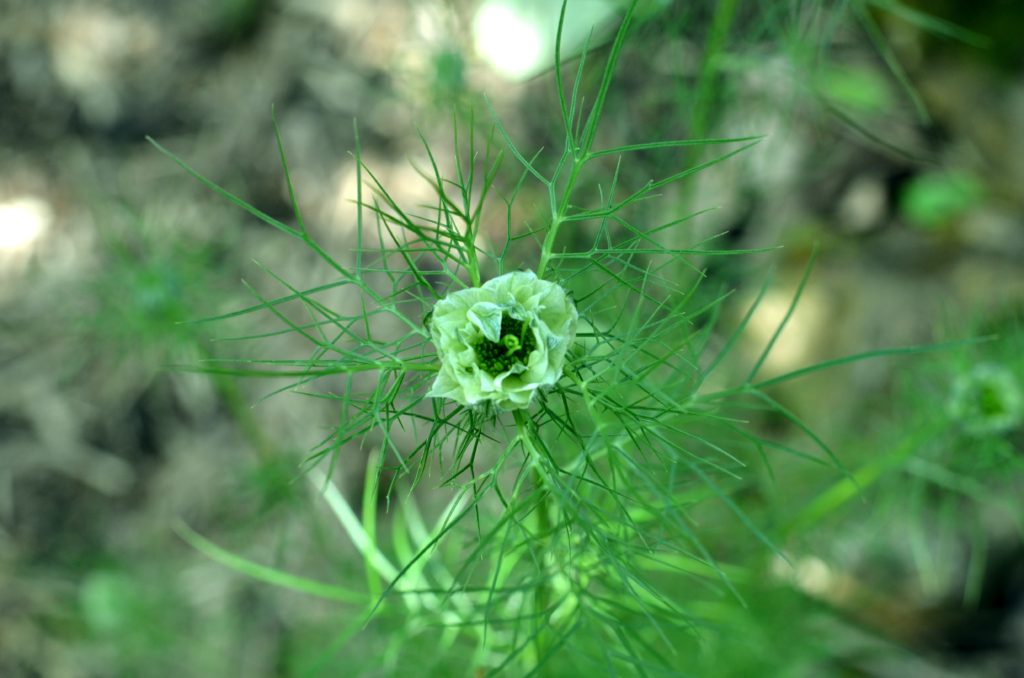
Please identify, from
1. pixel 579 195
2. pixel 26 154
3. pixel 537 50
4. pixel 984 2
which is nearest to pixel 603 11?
pixel 537 50

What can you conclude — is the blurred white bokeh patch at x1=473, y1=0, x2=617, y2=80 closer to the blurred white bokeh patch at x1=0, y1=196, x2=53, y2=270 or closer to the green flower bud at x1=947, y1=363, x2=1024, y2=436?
the green flower bud at x1=947, y1=363, x2=1024, y2=436

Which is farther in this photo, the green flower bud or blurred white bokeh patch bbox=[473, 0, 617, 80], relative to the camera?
blurred white bokeh patch bbox=[473, 0, 617, 80]

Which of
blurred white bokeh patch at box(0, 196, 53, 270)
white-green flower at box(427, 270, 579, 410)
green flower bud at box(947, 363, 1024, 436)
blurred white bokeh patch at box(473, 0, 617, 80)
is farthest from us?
blurred white bokeh patch at box(0, 196, 53, 270)

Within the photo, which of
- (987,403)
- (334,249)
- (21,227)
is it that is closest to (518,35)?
(334,249)

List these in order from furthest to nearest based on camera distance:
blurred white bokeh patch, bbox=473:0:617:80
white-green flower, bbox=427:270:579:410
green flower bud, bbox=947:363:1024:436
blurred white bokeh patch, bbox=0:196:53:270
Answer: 1. blurred white bokeh patch, bbox=0:196:53:270
2. blurred white bokeh patch, bbox=473:0:617:80
3. green flower bud, bbox=947:363:1024:436
4. white-green flower, bbox=427:270:579:410

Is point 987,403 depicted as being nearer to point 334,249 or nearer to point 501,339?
point 501,339

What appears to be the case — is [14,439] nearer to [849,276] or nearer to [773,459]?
[773,459]

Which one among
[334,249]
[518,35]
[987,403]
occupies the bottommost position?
[987,403]

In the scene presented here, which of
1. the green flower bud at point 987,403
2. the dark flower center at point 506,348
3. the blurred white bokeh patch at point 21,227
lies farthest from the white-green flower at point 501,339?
the blurred white bokeh patch at point 21,227

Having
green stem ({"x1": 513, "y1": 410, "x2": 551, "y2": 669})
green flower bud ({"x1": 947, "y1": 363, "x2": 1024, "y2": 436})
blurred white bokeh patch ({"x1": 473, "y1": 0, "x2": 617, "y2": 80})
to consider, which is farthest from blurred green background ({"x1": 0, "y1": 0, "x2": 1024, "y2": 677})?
green stem ({"x1": 513, "y1": 410, "x2": 551, "y2": 669})
